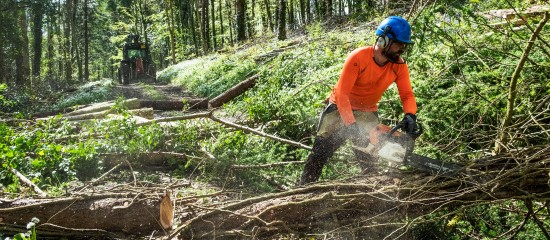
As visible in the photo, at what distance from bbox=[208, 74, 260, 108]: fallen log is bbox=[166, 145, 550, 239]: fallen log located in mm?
6827

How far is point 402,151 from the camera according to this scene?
11.9 ft

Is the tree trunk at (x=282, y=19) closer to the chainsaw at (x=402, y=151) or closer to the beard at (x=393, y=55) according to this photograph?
the beard at (x=393, y=55)

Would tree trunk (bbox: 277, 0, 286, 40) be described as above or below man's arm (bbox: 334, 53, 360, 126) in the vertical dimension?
above

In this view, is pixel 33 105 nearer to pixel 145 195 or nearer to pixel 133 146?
pixel 133 146

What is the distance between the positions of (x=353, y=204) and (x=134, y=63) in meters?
18.1

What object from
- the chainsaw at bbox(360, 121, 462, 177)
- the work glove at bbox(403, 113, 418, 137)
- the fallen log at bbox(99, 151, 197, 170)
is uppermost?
the work glove at bbox(403, 113, 418, 137)

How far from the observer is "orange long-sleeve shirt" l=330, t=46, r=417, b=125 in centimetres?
406

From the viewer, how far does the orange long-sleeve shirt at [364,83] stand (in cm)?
406

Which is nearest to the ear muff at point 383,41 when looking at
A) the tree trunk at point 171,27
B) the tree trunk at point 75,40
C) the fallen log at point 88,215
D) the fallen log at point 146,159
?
the fallen log at point 88,215

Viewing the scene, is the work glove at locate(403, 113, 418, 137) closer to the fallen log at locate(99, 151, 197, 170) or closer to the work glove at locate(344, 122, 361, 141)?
the work glove at locate(344, 122, 361, 141)

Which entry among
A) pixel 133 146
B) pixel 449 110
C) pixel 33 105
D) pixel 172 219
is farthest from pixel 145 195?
pixel 33 105

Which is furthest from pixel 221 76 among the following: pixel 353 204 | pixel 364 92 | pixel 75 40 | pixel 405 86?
pixel 75 40

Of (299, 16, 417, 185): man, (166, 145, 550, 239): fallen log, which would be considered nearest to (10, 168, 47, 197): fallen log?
(166, 145, 550, 239): fallen log

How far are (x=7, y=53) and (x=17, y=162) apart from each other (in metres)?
23.4
